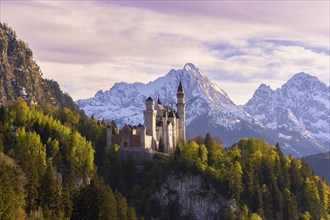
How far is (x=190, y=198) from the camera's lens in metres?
176

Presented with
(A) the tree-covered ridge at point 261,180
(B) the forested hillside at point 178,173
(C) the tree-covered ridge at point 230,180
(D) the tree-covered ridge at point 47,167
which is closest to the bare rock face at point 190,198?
(B) the forested hillside at point 178,173

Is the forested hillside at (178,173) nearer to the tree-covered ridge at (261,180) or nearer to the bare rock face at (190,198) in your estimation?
the tree-covered ridge at (261,180)

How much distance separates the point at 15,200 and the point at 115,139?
7062 cm

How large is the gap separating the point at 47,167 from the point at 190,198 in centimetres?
5980

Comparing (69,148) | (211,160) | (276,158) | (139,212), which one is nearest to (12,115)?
(69,148)

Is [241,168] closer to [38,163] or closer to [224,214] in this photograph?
[224,214]

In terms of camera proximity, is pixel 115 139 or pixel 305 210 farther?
pixel 305 210

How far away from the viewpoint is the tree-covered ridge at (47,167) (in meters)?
112

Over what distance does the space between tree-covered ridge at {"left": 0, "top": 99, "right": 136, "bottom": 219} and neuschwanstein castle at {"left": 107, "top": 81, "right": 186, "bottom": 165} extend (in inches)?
291

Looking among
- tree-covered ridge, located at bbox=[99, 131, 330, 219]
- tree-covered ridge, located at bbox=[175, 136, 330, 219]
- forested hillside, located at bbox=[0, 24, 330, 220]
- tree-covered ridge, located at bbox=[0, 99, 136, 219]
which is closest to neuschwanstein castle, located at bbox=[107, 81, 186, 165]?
forested hillside, located at bbox=[0, 24, 330, 220]

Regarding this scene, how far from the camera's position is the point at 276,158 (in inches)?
7589

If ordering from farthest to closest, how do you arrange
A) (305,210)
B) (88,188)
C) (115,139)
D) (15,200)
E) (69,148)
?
(305,210) < (115,139) < (69,148) < (88,188) < (15,200)

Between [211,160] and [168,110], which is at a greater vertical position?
[168,110]

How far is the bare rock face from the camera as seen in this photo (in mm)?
173375
